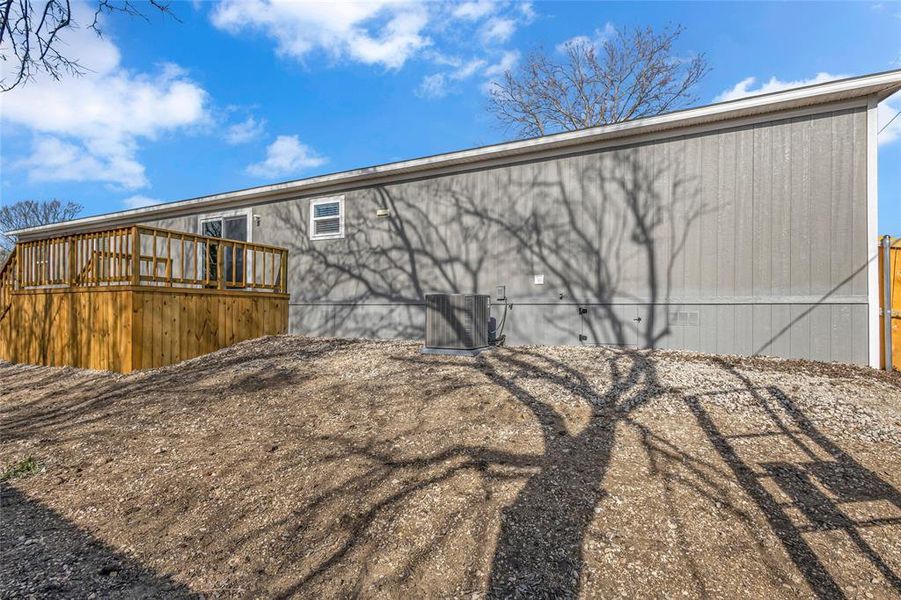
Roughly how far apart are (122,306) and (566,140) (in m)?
6.84

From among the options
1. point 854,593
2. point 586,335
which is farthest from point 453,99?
point 854,593

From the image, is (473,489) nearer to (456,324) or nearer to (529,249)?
(456,324)

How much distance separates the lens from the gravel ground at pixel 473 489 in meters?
1.98

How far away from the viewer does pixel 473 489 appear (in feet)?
8.36

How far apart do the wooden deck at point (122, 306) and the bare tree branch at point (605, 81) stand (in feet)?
37.8

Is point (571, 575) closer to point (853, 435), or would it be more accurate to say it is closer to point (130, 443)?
point (853, 435)

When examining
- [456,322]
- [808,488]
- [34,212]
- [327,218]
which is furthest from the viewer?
[34,212]

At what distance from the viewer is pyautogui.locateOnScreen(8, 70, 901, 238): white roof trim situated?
16.5 ft

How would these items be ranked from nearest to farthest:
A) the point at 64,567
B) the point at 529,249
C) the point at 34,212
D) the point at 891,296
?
the point at 64,567, the point at 891,296, the point at 529,249, the point at 34,212

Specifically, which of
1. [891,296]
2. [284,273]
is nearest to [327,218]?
[284,273]

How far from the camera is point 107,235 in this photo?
21.4 ft

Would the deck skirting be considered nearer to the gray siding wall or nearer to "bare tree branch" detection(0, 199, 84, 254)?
the gray siding wall

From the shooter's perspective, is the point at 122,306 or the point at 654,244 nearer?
the point at 654,244

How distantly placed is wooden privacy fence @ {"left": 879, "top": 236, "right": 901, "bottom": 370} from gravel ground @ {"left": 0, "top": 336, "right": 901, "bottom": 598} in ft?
2.10
